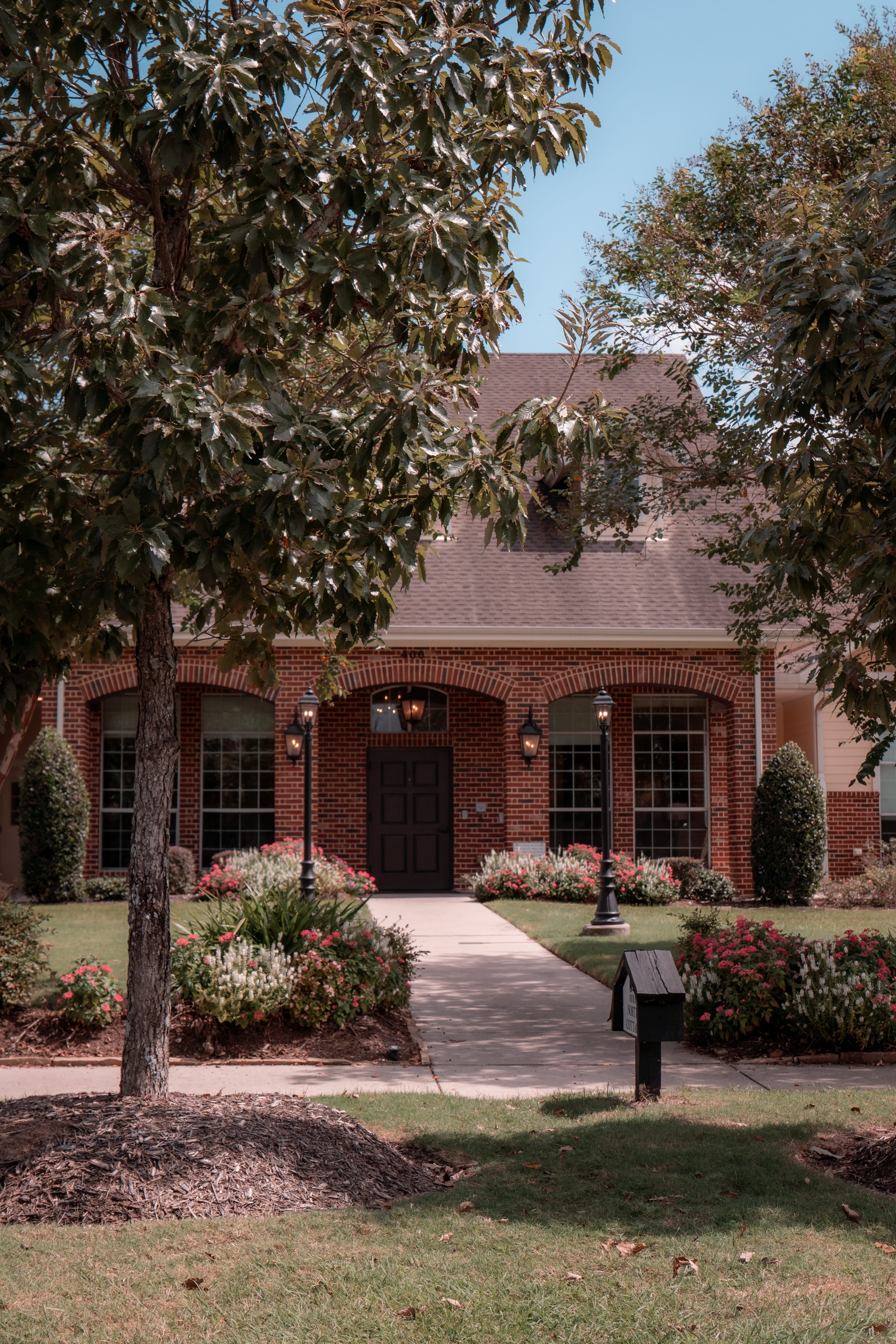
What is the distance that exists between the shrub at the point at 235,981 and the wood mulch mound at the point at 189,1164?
236 centimetres

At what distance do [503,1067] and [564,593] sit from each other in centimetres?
1247

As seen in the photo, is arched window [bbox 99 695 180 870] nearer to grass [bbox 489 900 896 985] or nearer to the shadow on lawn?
grass [bbox 489 900 896 985]

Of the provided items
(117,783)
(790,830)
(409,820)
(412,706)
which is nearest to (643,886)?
(790,830)

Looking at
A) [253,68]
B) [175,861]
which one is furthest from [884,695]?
[175,861]

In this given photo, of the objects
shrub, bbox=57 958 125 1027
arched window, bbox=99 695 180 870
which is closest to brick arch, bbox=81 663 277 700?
arched window, bbox=99 695 180 870

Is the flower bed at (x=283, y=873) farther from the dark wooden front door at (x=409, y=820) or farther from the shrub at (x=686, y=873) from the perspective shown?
the shrub at (x=686, y=873)

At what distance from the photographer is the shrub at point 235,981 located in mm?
8141

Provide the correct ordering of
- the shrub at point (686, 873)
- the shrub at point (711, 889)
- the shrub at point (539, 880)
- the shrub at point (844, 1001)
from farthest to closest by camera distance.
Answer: the shrub at point (686, 873)
the shrub at point (711, 889)
the shrub at point (539, 880)
the shrub at point (844, 1001)

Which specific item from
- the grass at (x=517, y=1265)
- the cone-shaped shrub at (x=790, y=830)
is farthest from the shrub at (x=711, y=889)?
the grass at (x=517, y=1265)

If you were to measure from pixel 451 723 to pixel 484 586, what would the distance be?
2.40m

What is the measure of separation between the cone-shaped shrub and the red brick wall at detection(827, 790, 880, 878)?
234 cm

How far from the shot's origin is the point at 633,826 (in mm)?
19609

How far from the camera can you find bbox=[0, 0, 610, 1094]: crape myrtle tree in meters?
4.49

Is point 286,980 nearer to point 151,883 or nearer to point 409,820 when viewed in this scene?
point 151,883
